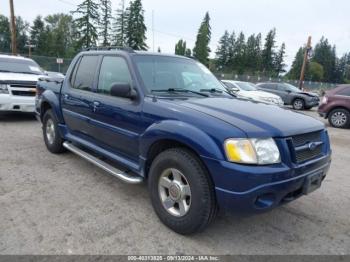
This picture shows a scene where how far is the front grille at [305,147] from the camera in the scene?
2.77m

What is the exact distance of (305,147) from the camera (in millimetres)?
2861

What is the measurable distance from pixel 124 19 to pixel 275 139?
60693mm

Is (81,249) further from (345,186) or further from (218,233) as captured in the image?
(345,186)

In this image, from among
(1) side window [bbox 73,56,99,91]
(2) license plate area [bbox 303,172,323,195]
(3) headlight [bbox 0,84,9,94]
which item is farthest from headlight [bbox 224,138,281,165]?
(3) headlight [bbox 0,84,9,94]

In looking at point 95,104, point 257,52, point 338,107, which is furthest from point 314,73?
point 95,104

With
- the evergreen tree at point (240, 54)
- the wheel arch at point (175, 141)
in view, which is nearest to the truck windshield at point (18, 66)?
the wheel arch at point (175, 141)

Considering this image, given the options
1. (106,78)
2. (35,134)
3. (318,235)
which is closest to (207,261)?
(318,235)

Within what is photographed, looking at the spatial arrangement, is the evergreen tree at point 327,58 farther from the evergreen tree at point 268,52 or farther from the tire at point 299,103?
the tire at point 299,103

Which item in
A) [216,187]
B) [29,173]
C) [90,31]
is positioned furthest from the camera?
[90,31]

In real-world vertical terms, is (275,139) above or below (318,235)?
above

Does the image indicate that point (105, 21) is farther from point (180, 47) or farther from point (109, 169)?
point (109, 169)

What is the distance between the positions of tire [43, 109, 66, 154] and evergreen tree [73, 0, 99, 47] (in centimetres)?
5208

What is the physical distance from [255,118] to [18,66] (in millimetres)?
8387

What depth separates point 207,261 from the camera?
263 cm
